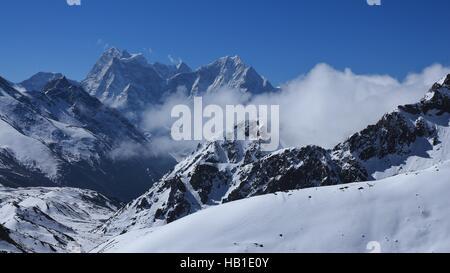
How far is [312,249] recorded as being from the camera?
256 feet

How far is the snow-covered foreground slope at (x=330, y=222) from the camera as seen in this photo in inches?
3115

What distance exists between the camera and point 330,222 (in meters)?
84.2

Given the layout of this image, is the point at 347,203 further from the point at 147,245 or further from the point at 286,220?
the point at 147,245

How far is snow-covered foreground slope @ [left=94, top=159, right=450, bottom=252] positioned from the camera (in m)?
79.1
